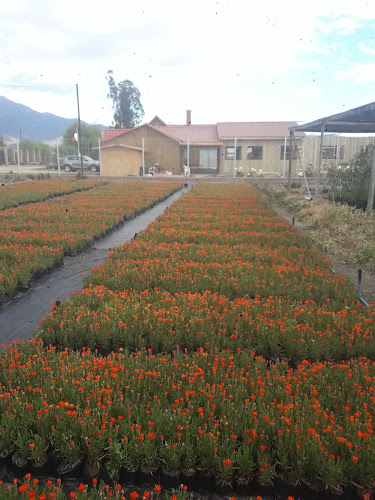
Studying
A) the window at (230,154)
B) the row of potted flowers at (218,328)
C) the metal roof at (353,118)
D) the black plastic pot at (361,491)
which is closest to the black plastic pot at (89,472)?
the row of potted flowers at (218,328)

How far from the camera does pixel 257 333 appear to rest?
216 inches

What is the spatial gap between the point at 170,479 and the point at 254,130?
142 ft

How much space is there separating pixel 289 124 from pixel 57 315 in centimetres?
4209

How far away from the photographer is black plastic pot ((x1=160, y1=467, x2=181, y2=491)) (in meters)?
3.27

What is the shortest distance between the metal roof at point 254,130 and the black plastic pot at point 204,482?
39959 millimetres

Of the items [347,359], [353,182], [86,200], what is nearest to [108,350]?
[347,359]

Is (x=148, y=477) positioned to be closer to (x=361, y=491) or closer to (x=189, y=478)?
(x=189, y=478)

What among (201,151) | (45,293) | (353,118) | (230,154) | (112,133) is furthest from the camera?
(112,133)

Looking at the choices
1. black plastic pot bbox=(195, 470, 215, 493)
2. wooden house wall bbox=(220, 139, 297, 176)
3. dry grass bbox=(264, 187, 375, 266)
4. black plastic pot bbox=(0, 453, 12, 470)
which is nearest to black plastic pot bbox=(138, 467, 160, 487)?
black plastic pot bbox=(195, 470, 215, 493)

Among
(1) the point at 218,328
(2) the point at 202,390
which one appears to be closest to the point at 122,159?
(1) the point at 218,328

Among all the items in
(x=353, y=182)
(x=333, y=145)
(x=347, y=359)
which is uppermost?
(x=333, y=145)

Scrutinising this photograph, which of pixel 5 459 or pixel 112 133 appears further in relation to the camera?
pixel 112 133

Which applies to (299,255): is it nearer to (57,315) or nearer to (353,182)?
(57,315)

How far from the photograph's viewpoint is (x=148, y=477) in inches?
130
